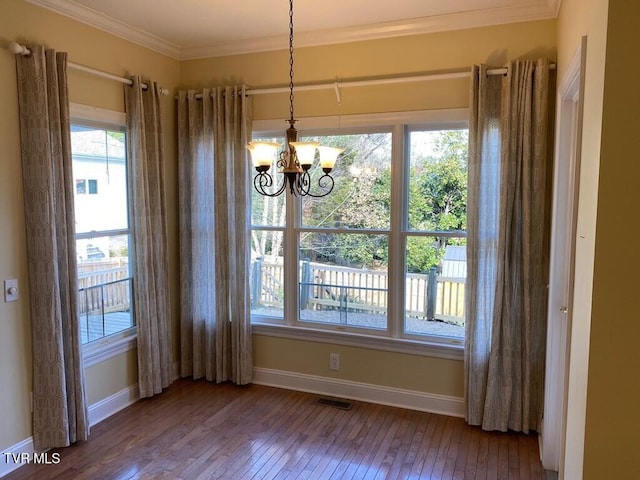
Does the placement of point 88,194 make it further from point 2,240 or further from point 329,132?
point 329,132

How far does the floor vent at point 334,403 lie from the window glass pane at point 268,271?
76 centimetres

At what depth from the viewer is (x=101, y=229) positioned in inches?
132

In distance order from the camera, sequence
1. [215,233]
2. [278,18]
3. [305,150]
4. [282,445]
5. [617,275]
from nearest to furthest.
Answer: [617,275]
[305,150]
[282,445]
[278,18]
[215,233]

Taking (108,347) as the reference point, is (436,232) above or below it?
above

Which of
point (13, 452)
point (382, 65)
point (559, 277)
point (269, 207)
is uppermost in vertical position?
point (382, 65)

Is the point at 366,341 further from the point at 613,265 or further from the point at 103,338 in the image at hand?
the point at 613,265

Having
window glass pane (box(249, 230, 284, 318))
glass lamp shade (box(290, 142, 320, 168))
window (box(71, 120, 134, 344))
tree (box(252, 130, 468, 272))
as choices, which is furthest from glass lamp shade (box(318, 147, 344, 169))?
window (box(71, 120, 134, 344))

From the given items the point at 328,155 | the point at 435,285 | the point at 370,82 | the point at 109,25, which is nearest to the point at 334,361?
the point at 435,285

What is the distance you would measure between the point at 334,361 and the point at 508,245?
5.27ft

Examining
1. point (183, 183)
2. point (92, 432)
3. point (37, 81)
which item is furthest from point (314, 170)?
point (92, 432)

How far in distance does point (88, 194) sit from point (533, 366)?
10.6 ft

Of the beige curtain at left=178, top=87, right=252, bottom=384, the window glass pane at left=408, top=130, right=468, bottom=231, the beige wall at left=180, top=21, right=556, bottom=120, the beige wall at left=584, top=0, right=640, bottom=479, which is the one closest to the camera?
the beige wall at left=584, top=0, right=640, bottom=479

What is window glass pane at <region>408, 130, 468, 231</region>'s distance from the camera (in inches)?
131

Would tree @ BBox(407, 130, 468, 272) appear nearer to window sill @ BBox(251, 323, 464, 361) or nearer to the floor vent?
window sill @ BBox(251, 323, 464, 361)
